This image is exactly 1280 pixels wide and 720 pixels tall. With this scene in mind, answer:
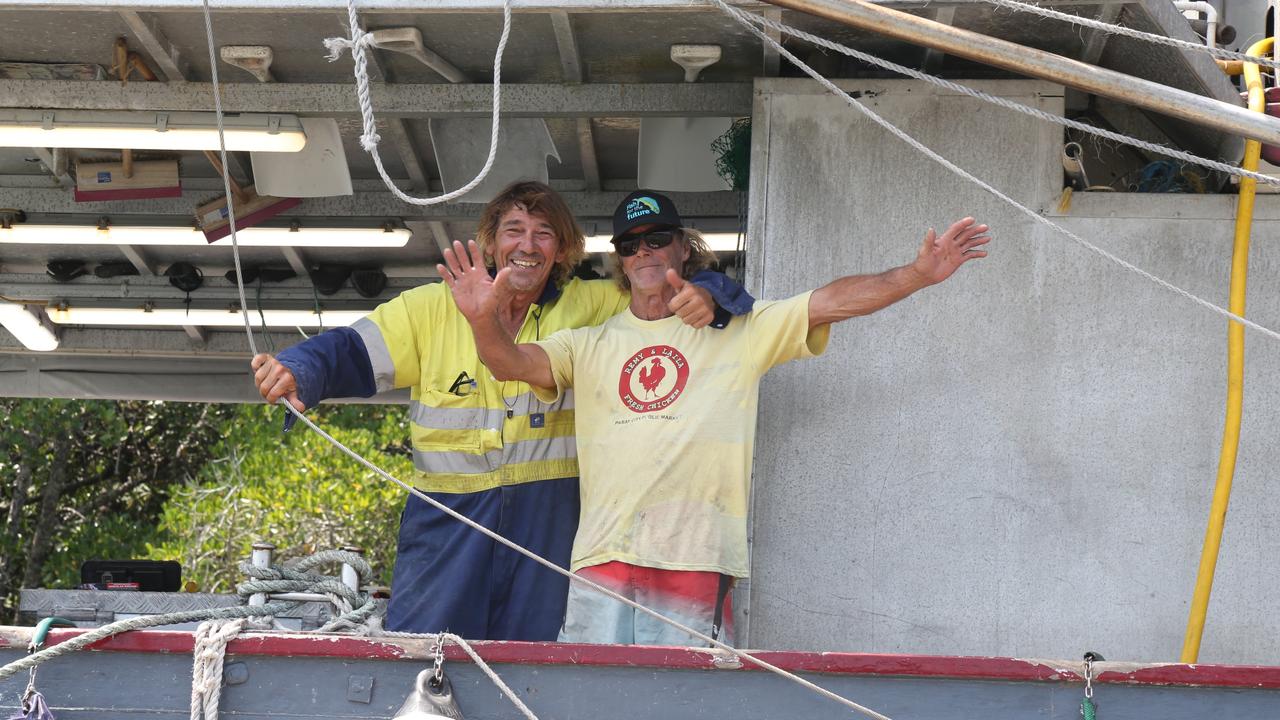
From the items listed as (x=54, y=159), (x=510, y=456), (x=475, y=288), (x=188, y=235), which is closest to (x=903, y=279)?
(x=475, y=288)

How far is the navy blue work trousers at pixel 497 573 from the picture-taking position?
5188 mm

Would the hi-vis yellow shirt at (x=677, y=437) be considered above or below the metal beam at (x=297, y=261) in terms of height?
below

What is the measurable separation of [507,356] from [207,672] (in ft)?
4.43

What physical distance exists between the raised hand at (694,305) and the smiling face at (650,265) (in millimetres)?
200

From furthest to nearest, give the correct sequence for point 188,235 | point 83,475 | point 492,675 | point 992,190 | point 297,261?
point 83,475 < point 297,261 < point 188,235 < point 992,190 < point 492,675

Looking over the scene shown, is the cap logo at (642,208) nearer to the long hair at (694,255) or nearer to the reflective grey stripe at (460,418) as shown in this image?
the long hair at (694,255)

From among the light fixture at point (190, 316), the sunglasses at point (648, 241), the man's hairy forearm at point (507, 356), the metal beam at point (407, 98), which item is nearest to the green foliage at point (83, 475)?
the light fixture at point (190, 316)

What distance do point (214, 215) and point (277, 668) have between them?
3.85 meters

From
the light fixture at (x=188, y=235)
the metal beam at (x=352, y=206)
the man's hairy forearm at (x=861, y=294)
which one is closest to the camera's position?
the man's hairy forearm at (x=861, y=294)

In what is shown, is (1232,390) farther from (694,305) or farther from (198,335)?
(198,335)

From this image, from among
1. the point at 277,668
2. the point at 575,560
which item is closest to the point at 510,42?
the point at 575,560

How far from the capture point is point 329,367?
16.9 ft

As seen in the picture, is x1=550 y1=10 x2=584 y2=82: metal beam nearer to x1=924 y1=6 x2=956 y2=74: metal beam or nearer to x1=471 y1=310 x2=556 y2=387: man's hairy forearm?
x1=471 y1=310 x2=556 y2=387: man's hairy forearm

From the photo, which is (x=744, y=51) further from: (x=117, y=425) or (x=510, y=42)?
(x=117, y=425)
